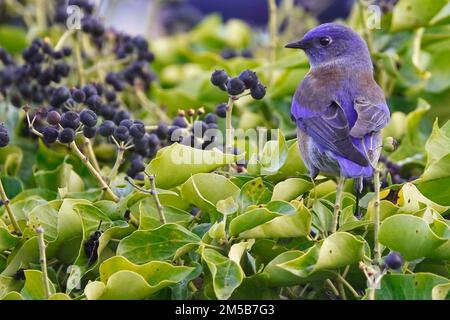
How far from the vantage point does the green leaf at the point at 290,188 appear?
231 cm

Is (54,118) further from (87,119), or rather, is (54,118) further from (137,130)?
(137,130)

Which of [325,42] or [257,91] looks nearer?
[257,91]

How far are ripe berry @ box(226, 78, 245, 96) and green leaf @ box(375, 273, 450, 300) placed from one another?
Result: 0.72m

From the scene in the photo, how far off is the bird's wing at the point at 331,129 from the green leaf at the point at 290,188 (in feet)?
0.71

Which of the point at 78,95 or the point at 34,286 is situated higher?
the point at 78,95

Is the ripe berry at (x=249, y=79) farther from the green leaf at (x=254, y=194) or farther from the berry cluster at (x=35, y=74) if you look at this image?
the berry cluster at (x=35, y=74)

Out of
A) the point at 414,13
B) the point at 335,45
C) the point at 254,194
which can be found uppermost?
the point at 414,13

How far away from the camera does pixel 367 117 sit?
261cm

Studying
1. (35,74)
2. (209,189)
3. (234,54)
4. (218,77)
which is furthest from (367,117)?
(234,54)

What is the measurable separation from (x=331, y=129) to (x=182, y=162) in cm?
55

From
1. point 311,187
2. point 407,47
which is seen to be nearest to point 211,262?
point 311,187

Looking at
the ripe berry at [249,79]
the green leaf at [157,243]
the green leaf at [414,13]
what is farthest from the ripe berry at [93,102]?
the green leaf at [414,13]
